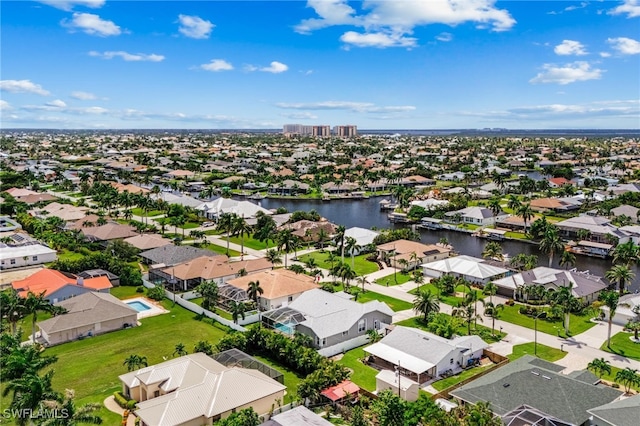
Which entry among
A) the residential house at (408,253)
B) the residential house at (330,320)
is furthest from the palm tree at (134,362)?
the residential house at (408,253)

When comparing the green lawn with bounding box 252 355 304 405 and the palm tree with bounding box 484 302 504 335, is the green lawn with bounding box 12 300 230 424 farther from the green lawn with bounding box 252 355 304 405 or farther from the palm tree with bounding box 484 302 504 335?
the palm tree with bounding box 484 302 504 335

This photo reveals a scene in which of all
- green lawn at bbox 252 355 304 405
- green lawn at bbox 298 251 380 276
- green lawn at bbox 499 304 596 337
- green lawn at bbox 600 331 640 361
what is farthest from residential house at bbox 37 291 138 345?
green lawn at bbox 600 331 640 361

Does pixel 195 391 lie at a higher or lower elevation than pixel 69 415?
lower

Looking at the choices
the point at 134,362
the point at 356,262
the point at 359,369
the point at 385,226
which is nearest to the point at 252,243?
the point at 356,262

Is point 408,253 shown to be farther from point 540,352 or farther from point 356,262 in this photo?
point 540,352

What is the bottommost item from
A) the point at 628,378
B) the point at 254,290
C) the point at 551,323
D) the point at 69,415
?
the point at 551,323

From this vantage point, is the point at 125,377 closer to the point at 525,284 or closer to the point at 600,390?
the point at 600,390

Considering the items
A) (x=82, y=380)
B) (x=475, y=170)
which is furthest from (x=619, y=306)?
(x=475, y=170)
